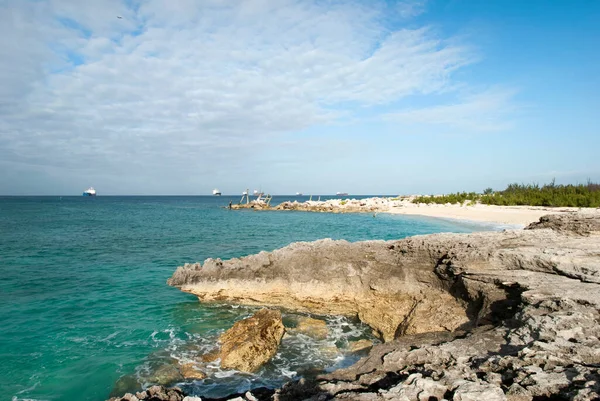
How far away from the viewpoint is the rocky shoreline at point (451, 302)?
5.07 meters

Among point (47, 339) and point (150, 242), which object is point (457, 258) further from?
point (150, 242)

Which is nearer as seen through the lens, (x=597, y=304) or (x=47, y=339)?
(x=597, y=304)

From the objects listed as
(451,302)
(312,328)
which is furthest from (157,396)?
(451,302)

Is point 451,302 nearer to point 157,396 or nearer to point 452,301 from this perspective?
point 452,301

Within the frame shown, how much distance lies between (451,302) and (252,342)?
20.0 feet

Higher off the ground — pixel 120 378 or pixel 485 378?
pixel 485 378

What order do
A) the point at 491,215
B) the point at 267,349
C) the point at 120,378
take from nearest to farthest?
the point at 120,378
the point at 267,349
the point at 491,215

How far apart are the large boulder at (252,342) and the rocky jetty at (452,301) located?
2.91 metres

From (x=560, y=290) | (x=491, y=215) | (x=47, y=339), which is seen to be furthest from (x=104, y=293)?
(x=491, y=215)

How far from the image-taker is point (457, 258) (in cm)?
1073

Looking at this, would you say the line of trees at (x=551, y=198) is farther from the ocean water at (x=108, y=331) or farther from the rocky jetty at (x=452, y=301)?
the ocean water at (x=108, y=331)

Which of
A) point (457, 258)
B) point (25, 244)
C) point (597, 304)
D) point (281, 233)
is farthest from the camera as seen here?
point (281, 233)

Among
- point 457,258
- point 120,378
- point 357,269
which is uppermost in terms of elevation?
point 457,258

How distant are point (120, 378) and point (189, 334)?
2801 millimetres
